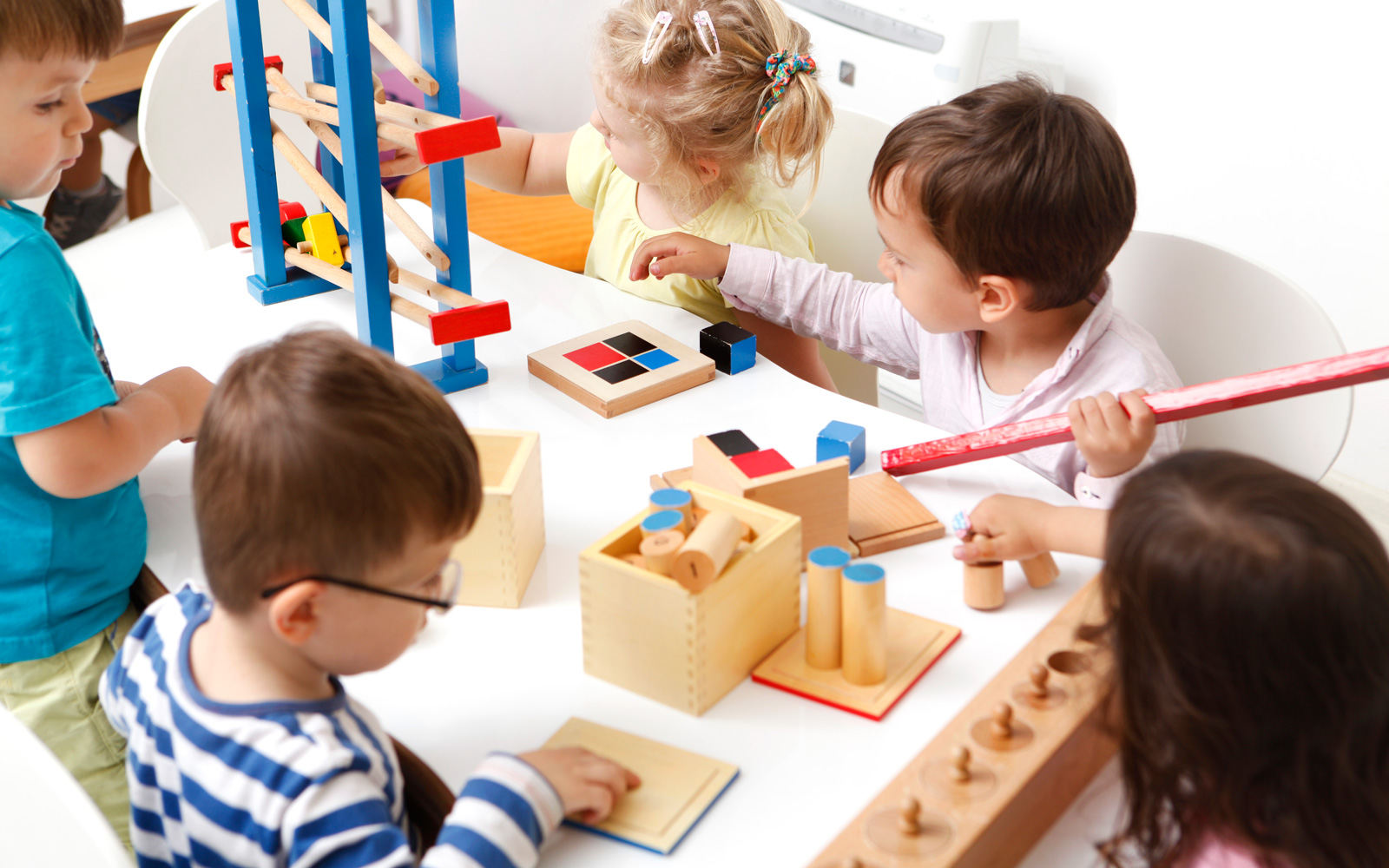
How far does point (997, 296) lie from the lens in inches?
46.0

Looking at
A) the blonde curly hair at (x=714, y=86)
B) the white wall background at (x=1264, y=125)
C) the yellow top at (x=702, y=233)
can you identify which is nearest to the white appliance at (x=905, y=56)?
the white wall background at (x=1264, y=125)

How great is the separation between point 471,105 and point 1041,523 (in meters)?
2.60

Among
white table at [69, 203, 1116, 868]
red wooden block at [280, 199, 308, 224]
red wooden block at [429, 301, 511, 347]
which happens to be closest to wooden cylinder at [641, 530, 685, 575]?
white table at [69, 203, 1116, 868]

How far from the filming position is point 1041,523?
3.03ft

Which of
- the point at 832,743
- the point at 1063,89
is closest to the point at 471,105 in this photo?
the point at 1063,89

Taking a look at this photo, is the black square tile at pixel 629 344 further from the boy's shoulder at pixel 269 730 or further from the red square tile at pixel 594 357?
the boy's shoulder at pixel 269 730

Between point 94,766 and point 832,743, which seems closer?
point 832,743

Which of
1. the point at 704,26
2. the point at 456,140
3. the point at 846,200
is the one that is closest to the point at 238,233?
the point at 456,140

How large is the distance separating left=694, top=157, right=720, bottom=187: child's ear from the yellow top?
0.05m

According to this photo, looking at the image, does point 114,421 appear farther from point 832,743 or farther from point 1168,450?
point 1168,450

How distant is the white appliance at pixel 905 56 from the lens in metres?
2.21

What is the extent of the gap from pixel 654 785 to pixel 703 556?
0.15 m

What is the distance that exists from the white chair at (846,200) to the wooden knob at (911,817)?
1.04m

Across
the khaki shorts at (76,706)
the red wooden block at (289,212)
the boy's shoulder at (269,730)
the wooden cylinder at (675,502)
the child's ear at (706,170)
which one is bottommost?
the khaki shorts at (76,706)
